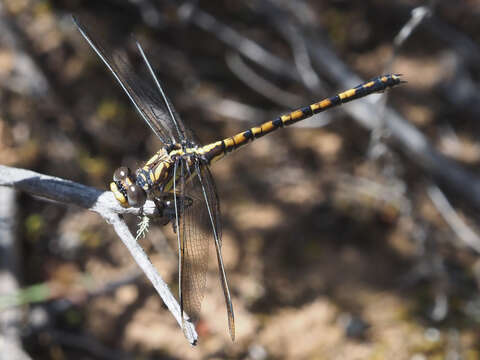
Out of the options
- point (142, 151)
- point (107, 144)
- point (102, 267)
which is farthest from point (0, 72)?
point (102, 267)

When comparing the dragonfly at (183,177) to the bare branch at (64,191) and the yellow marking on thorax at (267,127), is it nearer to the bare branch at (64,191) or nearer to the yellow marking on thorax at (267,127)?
the yellow marking on thorax at (267,127)

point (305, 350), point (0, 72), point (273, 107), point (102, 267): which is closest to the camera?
point (305, 350)

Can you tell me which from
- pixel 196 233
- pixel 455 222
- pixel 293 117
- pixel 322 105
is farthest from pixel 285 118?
pixel 455 222

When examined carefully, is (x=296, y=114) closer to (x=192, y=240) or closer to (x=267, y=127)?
(x=267, y=127)

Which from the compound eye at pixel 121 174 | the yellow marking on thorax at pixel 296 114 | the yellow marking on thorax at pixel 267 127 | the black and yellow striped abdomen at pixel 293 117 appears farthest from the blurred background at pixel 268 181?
the compound eye at pixel 121 174

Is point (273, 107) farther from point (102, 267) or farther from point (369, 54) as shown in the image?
point (102, 267)
